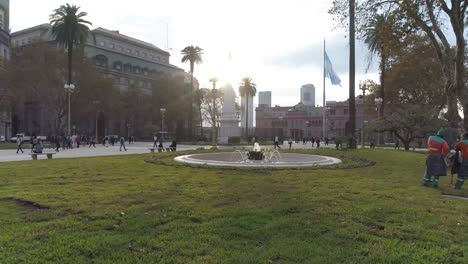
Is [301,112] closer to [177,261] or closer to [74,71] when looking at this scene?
[74,71]

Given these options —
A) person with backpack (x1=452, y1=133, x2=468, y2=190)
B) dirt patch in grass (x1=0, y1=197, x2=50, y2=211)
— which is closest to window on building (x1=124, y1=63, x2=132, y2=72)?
dirt patch in grass (x1=0, y1=197, x2=50, y2=211)

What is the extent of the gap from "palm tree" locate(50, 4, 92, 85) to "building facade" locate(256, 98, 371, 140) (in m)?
69.8

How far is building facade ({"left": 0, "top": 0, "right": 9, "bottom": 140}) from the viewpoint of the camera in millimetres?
45469

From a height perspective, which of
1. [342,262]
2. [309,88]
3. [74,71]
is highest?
[309,88]

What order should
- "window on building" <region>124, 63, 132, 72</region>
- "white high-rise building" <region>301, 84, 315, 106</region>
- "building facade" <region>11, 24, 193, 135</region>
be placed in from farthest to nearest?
"white high-rise building" <region>301, 84, 315, 106</region>, "window on building" <region>124, 63, 132, 72</region>, "building facade" <region>11, 24, 193, 135</region>

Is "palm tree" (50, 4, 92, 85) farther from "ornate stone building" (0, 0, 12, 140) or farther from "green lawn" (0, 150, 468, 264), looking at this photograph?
"green lawn" (0, 150, 468, 264)

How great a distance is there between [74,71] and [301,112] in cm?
8436

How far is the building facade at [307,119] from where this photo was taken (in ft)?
370

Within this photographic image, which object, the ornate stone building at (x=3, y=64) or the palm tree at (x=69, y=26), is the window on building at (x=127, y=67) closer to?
the ornate stone building at (x=3, y=64)

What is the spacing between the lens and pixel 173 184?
32.7ft

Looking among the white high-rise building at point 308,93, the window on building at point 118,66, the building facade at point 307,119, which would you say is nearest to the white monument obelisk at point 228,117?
the window on building at point 118,66

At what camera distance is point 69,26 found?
139 feet

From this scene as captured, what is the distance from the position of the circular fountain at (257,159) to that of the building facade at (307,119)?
85.7 meters

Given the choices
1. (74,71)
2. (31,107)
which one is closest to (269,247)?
(74,71)
